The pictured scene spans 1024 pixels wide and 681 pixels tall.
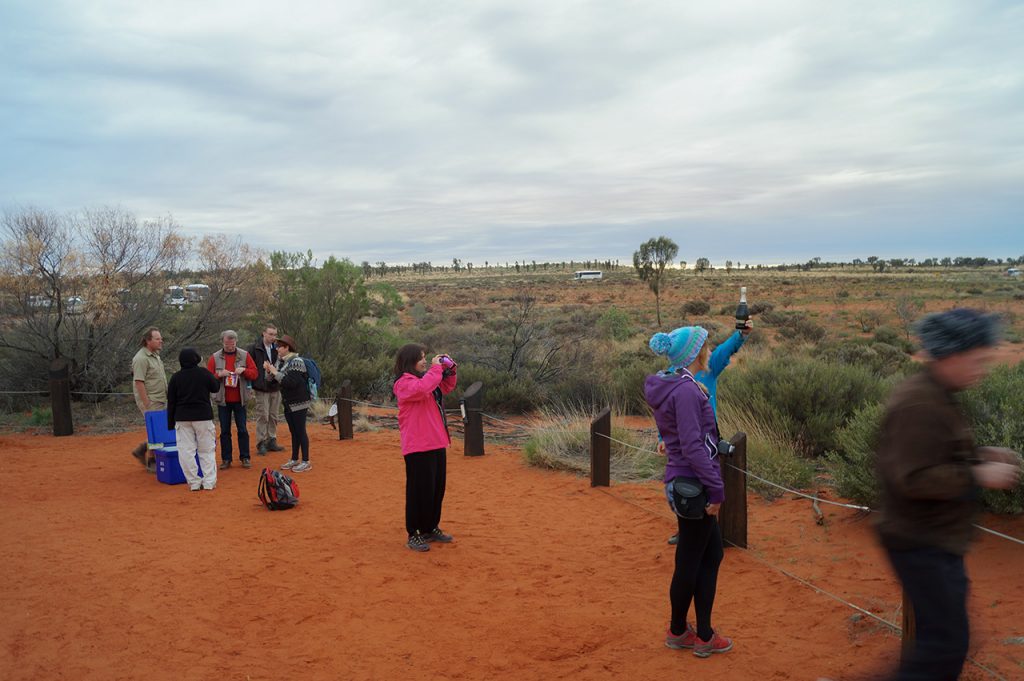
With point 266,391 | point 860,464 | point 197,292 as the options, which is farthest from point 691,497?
point 197,292

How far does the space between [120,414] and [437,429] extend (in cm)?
1093

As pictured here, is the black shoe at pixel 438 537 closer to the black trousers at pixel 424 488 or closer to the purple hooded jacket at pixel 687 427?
the black trousers at pixel 424 488

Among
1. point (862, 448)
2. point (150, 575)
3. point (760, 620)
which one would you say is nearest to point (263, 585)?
point (150, 575)

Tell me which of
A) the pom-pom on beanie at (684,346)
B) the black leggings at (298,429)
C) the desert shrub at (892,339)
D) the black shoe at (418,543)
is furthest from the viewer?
the desert shrub at (892,339)

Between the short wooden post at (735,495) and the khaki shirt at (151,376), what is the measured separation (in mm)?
7319

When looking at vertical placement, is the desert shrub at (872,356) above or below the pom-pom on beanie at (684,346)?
below

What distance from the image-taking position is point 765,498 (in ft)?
25.0

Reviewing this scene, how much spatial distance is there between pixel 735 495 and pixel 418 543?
2848 millimetres

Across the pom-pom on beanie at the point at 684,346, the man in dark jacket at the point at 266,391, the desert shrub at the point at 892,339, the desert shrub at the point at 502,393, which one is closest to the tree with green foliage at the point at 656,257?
the desert shrub at the point at 892,339

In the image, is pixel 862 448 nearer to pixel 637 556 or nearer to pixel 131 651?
pixel 637 556

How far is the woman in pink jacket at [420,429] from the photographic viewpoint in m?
6.20

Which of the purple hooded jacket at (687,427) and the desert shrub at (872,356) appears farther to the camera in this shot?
the desert shrub at (872,356)

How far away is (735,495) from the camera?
5961 mm

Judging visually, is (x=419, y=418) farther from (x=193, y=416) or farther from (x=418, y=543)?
(x=193, y=416)
